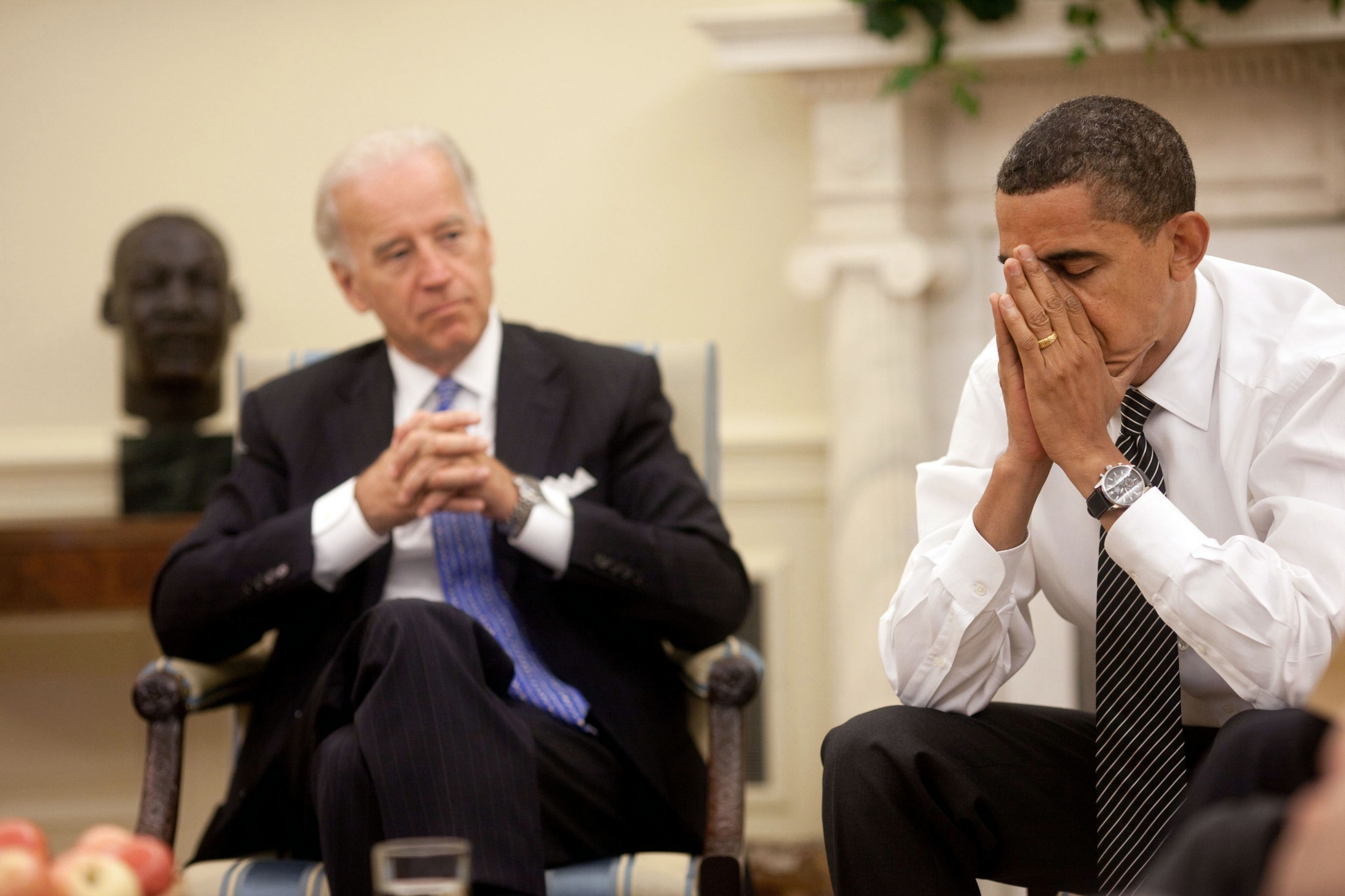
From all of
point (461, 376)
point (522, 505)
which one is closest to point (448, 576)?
point (522, 505)

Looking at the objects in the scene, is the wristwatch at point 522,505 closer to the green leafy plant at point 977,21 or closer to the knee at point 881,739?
the knee at point 881,739

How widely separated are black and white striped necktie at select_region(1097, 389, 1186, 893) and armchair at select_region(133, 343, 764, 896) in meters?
0.41

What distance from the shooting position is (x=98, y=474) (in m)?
3.01

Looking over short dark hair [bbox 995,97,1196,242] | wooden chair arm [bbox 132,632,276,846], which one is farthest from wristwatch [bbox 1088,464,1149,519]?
wooden chair arm [bbox 132,632,276,846]

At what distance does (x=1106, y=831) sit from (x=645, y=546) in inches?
26.5

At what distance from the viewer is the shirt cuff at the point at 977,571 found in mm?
1410

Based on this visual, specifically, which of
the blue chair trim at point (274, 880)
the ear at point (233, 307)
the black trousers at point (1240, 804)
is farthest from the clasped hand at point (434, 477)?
the ear at point (233, 307)

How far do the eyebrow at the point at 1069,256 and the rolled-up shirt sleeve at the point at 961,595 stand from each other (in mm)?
183

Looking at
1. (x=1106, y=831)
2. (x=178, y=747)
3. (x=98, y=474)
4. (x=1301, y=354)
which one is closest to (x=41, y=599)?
(x=98, y=474)

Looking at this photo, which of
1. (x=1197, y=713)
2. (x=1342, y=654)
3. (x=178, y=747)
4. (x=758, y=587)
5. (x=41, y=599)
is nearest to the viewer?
(x=1342, y=654)

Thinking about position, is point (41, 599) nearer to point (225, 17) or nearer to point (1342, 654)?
point (225, 17)

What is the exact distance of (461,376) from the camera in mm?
2004

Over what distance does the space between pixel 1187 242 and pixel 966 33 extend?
135 cm

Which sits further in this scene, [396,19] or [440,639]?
[396,19]
